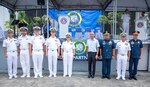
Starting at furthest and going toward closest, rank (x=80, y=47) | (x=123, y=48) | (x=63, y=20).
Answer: (x=63, y=20) → (x=80, y=47) → (x=123, y=48)

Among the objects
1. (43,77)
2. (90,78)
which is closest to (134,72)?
(90,78)

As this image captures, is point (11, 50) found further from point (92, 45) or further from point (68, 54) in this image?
point (92, 45)

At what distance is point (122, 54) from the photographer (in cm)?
888

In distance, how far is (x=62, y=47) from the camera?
922 cm

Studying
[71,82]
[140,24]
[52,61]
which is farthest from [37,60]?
[140,24]

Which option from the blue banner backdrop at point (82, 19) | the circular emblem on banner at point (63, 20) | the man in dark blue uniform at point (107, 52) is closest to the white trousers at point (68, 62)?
the man in dark blue uniform at point (107, 52)

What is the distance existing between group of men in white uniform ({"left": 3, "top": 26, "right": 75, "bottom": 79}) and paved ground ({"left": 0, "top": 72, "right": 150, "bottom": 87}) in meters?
0.41

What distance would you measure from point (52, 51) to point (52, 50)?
0.12 feet

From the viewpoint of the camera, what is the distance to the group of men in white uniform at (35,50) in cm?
902

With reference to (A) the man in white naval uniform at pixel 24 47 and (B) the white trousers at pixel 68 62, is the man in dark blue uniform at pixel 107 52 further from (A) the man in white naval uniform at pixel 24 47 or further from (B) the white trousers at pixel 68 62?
(A) the man in white naval uniform at pixel 24 47

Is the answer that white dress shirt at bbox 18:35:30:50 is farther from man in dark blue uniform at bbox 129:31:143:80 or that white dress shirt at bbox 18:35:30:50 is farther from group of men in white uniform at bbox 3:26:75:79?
man in dark blue uniform at bbox 129:31:143:80

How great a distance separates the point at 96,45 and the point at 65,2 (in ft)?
18.1

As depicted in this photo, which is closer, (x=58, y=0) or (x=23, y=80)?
(x=23, y=80)

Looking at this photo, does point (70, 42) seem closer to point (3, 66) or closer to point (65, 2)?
point (3, 66)
